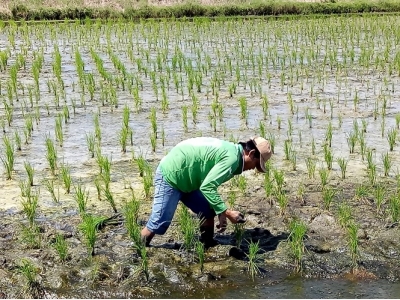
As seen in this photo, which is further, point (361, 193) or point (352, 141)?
point (352, 141)

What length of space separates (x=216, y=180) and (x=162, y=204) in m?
0.41

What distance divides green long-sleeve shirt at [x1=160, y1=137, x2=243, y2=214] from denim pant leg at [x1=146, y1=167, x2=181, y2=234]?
4cm

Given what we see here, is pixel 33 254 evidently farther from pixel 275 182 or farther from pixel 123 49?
pixel 123 49

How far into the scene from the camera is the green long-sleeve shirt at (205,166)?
10.9 ft

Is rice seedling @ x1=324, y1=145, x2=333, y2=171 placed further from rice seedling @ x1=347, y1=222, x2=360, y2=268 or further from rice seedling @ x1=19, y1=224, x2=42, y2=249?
rice seedling @ x1=19, y1=224, x2=42, y2=249

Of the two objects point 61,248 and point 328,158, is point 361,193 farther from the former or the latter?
point 61,248

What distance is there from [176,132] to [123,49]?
17.8 feet

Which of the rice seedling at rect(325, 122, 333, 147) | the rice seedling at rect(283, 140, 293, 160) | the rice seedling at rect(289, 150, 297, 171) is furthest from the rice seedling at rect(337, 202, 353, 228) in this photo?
the rice seedling at rect(325, 122, 333, 147)

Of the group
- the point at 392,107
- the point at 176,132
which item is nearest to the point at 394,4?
the point at 392,107

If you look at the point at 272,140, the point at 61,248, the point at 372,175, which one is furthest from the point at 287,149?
the point at 61,248

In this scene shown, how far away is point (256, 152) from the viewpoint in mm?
3367

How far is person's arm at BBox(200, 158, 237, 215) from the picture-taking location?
330 centimetres

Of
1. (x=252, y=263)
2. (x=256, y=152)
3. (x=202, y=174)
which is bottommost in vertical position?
(x=252, y=263)

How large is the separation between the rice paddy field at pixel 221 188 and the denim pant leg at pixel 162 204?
117mm
